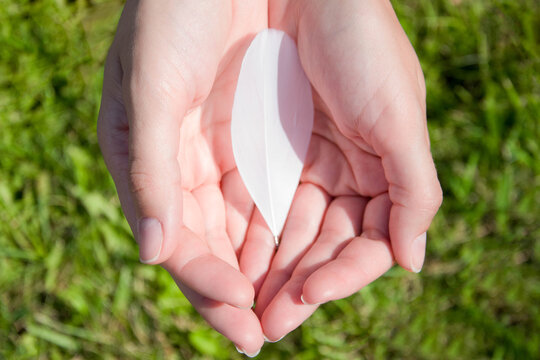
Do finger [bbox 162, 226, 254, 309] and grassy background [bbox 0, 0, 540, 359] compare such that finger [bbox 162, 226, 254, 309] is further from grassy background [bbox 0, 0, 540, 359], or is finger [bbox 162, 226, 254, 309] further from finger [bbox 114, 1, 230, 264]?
grassy background [bbox 0, 0, 540, 359]

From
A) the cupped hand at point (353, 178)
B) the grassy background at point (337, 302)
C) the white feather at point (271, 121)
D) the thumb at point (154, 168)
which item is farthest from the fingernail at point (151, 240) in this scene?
the grassy background at point (337, 302)

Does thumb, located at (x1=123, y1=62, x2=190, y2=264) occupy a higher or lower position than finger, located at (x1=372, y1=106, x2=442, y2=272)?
higher

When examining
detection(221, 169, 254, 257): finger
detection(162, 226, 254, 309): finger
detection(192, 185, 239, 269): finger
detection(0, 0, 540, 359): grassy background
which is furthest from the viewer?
detection(0, 0, 540, 359): grassy background

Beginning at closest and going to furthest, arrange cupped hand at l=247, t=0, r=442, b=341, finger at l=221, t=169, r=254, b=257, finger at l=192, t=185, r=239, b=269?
cupped hand at l=247, t=0, r=442, b=341 < finger at l=192, t=185, r=239, b=269 < finger at l=221, t=169, r=254, b=257

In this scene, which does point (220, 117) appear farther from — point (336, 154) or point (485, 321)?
point (485, 321)

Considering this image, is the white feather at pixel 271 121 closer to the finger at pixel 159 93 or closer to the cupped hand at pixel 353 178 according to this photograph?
the cupped hand at pixel 353 178


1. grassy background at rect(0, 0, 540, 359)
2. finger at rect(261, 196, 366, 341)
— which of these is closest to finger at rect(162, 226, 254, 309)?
finger at rect(261, 196, 366, 341)

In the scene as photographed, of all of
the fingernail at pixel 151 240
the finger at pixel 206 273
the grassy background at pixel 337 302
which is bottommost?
the grassy background at pixel 337 302

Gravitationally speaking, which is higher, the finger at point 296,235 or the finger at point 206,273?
the finger at point 206,273

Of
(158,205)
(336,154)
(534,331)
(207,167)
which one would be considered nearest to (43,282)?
(207,167)
